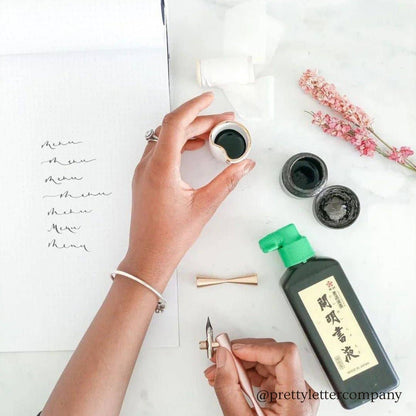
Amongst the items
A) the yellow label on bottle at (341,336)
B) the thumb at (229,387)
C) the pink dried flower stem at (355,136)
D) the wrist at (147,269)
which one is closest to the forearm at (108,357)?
the wrist at (147,269)

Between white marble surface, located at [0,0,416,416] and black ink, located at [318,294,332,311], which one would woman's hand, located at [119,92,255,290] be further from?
black ink, located at [318,294,332,311]

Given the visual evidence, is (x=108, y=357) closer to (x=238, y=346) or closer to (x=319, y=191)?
(x=238, y=346)

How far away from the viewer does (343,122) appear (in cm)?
71

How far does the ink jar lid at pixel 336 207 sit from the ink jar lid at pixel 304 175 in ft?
0.07

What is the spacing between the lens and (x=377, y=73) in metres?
0.73

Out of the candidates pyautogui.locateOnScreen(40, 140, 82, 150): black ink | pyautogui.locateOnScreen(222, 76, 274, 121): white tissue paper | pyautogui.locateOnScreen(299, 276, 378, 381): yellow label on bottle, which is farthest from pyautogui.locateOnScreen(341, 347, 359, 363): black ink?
pyautogui.locateOnScreen(40, 140, 82, 150): black ink

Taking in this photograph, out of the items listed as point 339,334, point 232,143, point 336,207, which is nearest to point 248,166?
point 232,143

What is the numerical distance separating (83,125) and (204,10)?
256 mm

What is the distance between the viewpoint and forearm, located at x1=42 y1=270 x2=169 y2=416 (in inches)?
22.4

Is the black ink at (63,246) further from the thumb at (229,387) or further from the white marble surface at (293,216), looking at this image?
the thumb at (229,387)

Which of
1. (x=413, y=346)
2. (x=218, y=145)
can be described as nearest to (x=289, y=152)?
(x=218, y=145)

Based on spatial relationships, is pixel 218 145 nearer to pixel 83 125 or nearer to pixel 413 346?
pixel 83 125

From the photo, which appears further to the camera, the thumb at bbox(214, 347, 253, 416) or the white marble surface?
the white marble surface

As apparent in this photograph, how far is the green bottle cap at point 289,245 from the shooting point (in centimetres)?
64
